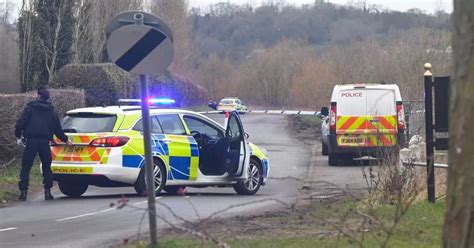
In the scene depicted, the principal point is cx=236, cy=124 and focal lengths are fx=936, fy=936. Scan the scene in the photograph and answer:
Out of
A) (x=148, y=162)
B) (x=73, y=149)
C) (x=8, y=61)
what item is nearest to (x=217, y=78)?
(x=8, y=61)

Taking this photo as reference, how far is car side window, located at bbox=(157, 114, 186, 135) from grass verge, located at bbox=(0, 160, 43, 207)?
251cm

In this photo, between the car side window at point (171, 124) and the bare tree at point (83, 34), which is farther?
the bare tree at point (83, 34)

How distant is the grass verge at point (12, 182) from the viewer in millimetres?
14109

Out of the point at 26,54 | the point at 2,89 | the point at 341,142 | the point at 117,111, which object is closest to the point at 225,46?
the point at 2,89

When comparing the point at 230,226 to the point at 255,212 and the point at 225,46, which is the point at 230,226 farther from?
the point at 225,46

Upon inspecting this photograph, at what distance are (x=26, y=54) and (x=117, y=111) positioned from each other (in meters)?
16.5

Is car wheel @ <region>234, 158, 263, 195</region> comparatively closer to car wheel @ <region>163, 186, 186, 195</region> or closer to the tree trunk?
car wheel @ <region>163, 186, 186, 195</region>

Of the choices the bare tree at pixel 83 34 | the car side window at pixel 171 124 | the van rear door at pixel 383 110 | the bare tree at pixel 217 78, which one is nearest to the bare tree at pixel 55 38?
the bare tree at pixel 83 34

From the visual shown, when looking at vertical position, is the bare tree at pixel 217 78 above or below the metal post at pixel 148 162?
below

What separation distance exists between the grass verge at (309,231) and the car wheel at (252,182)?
3604 millimetres

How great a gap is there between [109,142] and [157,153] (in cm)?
83

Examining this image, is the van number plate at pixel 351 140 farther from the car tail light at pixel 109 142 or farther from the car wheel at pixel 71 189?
the car tail light at pixel 109 142

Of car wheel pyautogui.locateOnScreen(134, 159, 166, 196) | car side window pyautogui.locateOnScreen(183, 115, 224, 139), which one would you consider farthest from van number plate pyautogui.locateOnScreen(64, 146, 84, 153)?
car side window pyautogui.locateOnScreen(183, 115, 224, 139)

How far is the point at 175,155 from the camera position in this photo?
569 inches
